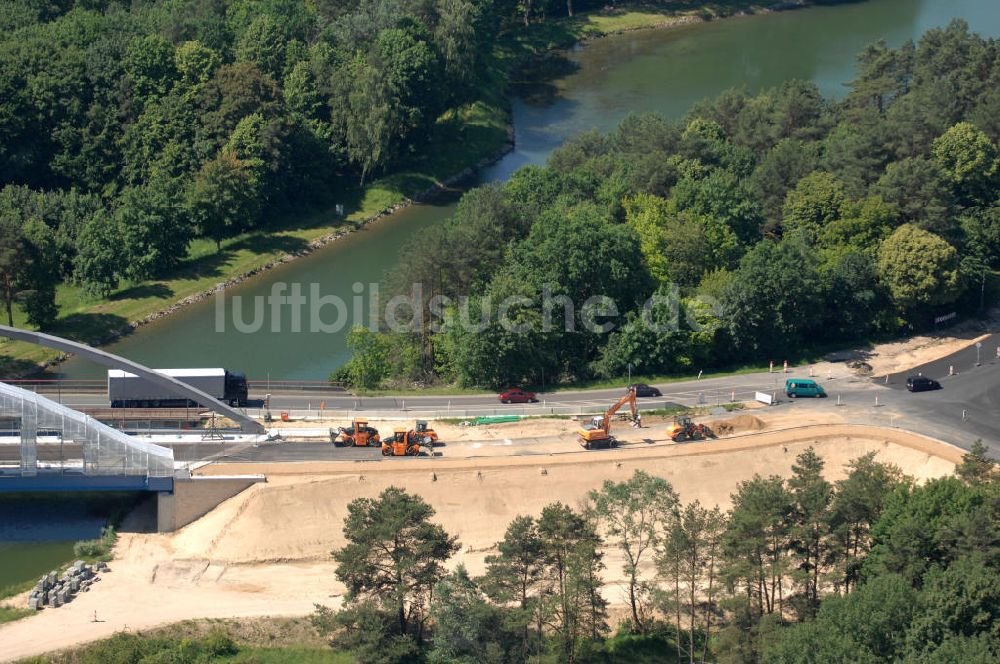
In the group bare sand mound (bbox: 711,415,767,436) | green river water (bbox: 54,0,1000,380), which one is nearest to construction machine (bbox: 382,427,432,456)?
green river water (bbox: 54,0,1000,380)

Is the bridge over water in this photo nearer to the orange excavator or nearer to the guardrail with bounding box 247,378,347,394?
the guardrail with bounding box 247,378,347,394

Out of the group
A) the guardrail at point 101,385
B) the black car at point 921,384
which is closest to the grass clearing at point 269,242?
the guardrail at point 101,385

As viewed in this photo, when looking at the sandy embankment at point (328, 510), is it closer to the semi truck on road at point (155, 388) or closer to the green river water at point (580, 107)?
the green river water at point (580, 107)

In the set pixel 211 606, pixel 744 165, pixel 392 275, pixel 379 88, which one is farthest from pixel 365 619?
pixel 379 88

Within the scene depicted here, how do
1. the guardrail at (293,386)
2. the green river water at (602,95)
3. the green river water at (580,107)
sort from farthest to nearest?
1. the green river water at (602,95)
2. the green river water at (580,107)
3. the guardrail at (293,386)

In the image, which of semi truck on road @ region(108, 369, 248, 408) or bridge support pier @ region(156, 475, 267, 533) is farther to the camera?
semi truck on road @ region(108, 369, 248, 408)

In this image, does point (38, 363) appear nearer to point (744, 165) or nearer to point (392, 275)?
point (392, 275)

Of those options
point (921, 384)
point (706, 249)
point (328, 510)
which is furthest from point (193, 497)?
point (921, 384)
